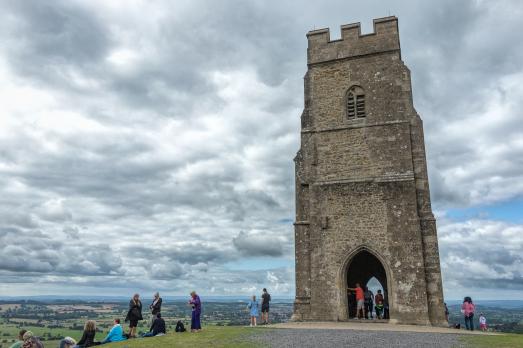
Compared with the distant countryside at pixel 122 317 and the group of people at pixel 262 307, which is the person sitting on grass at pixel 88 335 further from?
the distant countryside at pixel 122 317

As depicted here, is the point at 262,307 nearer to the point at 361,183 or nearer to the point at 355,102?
the point at 361,183

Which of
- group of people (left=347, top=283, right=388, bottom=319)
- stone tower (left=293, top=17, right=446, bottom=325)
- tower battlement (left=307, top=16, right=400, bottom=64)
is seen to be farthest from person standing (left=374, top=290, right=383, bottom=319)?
tower battlement (left=307, top=16, right=400, bottom=64)

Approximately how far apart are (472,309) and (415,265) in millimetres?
2847

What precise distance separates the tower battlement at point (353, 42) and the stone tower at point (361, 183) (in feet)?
0.18

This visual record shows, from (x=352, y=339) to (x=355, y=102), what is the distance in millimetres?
13362

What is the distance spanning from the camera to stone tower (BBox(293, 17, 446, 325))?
65.2 ft

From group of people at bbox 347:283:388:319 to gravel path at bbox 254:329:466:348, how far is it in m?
5.52

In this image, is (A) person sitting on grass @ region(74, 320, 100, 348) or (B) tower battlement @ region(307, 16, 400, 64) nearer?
(A) person sitting on grass @ region(74, 320, 100, 348)

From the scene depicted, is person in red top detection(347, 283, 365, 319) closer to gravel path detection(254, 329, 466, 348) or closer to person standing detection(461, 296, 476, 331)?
person standing detection(461, 296, 476, 331)

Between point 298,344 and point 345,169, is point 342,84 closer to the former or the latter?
point 345,169

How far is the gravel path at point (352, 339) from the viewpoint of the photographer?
12.6m

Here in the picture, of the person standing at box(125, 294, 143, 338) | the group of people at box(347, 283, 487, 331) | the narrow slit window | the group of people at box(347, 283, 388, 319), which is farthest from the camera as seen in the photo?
the narrow slit window

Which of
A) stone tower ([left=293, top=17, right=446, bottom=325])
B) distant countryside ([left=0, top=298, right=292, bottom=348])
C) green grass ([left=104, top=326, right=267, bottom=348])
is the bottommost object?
distant countryside ([left=0, top=298, right=292, bottom=348])

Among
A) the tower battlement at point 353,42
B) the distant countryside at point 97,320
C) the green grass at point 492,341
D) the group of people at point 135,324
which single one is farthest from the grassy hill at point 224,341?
the tower battlement at point 353,42
